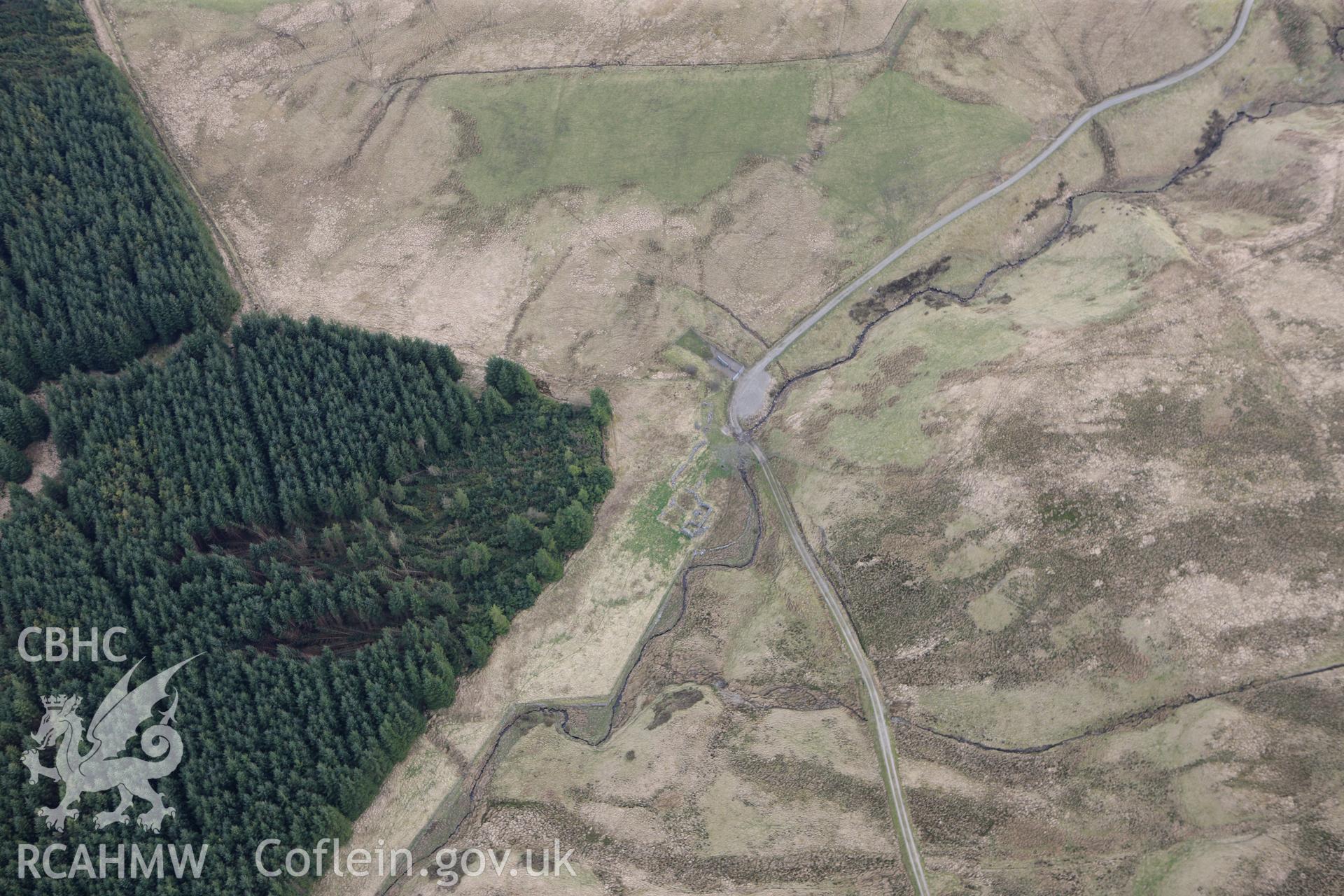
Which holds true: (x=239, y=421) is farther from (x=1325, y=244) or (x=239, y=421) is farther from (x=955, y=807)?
(x=1325, y=244)

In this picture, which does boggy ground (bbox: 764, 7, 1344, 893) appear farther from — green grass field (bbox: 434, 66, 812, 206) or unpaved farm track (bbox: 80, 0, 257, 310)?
unpaved farm track (bbox: 80, 0, 257, 310)

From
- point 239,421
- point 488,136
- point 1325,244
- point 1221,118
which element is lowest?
point 239,421

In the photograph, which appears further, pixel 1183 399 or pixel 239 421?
pixel 239 421

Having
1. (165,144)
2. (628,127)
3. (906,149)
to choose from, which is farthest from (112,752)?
(906,149)

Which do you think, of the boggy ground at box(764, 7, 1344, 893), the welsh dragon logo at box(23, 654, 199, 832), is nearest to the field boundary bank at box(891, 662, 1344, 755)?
the boggy ground at box(764, 7, 1344, 893)

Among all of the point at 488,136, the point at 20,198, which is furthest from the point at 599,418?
the point at 20,198

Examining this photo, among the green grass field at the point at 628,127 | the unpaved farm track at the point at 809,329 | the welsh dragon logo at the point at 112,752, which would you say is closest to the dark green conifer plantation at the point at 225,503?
the welsh dragon logo at the point at 112,752
